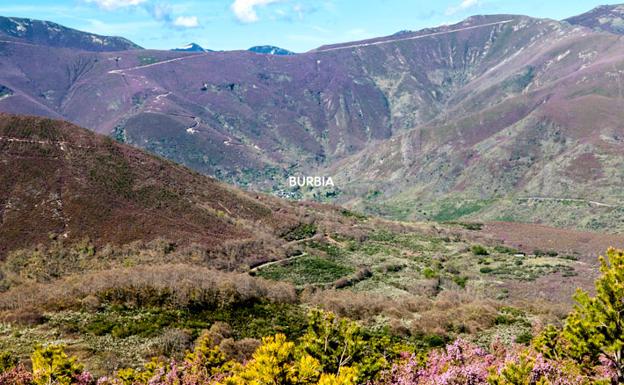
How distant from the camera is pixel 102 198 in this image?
83.6m

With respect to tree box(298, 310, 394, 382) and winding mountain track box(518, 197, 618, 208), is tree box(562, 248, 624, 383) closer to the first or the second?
tree box(298, 310, 394, 382)

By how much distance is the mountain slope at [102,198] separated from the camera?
76.5m

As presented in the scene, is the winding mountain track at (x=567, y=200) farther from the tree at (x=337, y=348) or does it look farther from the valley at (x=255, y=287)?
the tree at (x=337, y=348)

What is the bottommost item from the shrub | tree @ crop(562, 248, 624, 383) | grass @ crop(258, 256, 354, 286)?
the shrub

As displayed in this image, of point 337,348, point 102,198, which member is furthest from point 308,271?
point 337,348

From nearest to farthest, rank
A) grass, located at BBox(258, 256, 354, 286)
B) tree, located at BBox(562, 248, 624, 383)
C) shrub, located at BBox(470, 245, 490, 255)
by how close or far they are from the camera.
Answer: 1. tree, located at BBox(562, 248, 624, 383)
2. grass, located at BBox(258, 256, 354, 286)
3. shrub, located at BBox(470, 245, 490, 255)

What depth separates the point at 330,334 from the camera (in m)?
29.4

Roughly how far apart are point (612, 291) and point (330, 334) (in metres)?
14.1

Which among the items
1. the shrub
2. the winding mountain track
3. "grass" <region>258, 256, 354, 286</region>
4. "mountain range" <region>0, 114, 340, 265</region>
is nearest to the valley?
"mountain range" <region>0, 114, 340, 265</region>

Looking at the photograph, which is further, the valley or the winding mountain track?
the winding mountain track

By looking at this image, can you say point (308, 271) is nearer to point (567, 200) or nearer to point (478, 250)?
point (478, 250)

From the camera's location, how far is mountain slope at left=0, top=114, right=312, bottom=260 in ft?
251

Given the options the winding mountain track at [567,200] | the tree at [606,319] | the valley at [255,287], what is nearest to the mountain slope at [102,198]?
the valley at [255,287]

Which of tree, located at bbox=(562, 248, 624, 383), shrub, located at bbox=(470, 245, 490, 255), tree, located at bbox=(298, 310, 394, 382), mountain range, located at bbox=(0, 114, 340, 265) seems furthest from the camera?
shrub, located at bbox=(470, 245, 490, 255)
